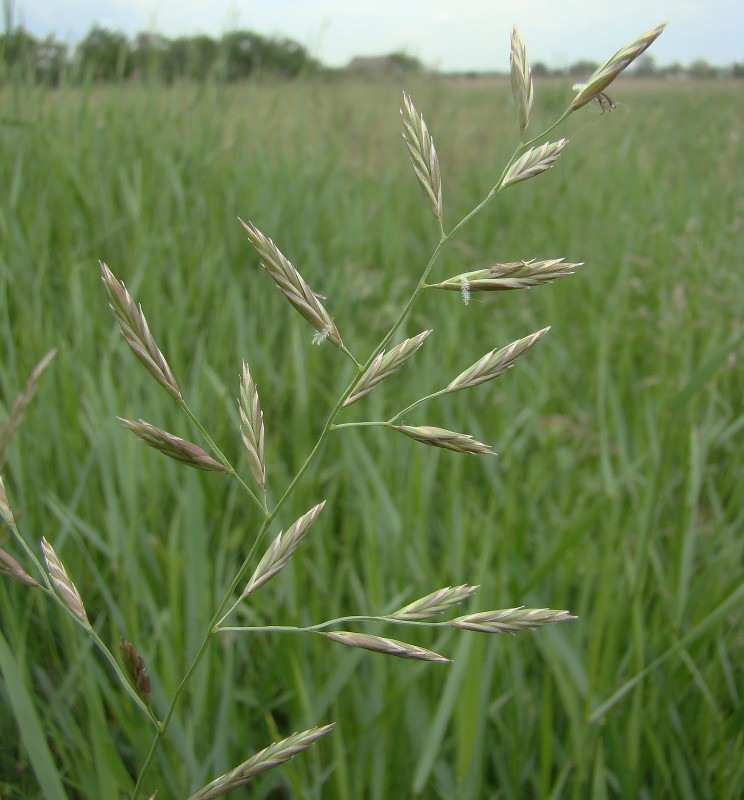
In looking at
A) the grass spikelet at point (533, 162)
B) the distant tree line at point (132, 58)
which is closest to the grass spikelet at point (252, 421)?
the grass spikelet at point (533, 162)

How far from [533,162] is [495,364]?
92 millimetres

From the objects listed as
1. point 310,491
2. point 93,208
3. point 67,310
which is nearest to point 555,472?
point 310,491

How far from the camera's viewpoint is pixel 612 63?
33 centimetres

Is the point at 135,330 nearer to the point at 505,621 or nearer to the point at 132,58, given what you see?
the point at 505,621

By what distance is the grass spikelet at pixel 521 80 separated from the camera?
1.12ft

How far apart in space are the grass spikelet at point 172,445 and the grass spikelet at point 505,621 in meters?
0.12

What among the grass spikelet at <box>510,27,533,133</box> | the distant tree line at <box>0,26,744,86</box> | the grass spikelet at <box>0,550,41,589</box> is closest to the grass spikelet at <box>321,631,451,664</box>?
the grass spikelet at <box>0,550,41,589</box>

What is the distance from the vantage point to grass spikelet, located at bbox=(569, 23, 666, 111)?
0.32 metres

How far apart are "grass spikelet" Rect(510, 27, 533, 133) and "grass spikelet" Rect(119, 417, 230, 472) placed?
0.20 meters

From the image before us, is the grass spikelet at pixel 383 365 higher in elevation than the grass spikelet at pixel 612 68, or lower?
lower

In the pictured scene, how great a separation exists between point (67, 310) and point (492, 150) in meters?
3.06

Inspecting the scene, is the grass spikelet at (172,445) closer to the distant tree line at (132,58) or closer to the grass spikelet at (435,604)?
the grass spikelet at (435,604)

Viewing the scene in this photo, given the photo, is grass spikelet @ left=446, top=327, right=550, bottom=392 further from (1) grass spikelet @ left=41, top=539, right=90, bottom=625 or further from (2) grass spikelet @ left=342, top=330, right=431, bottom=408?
(1) grass spikelet @ left=41, top=539, right=90, bottom=625

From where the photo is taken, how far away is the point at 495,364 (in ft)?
1.10
